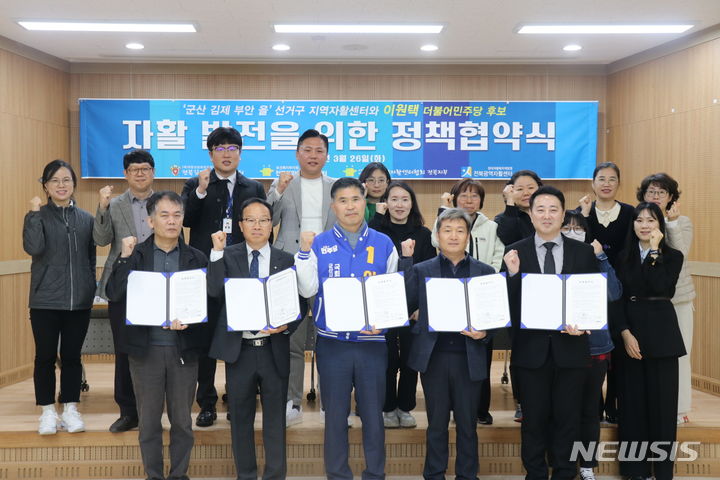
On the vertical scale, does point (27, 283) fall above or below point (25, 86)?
below

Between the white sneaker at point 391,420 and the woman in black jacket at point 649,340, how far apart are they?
4.39 ft

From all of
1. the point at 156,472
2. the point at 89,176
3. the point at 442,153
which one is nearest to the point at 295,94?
the point at 442,153

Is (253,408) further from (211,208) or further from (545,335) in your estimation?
(545,335)

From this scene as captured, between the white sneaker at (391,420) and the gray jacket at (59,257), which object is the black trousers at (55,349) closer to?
the gray jacket at (59,257)

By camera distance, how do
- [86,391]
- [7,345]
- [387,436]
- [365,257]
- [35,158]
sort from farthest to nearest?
[35,158], [7,345], [86,391], [387,436], [365,257]

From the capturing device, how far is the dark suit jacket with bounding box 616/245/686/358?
349 centimetres

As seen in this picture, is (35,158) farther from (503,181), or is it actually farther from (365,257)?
(503,181)

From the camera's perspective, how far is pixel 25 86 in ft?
19.1

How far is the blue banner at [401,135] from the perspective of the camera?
6.35 metres

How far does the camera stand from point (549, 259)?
331cm

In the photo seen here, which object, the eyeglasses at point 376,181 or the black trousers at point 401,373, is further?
the eyeglasses at point 376,181

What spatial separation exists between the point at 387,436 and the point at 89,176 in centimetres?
422

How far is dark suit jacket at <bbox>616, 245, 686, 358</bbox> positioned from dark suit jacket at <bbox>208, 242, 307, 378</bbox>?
6.20ft

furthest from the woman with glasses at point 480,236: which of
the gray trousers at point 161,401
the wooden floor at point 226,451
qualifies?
the gray trousers at point 161,401
